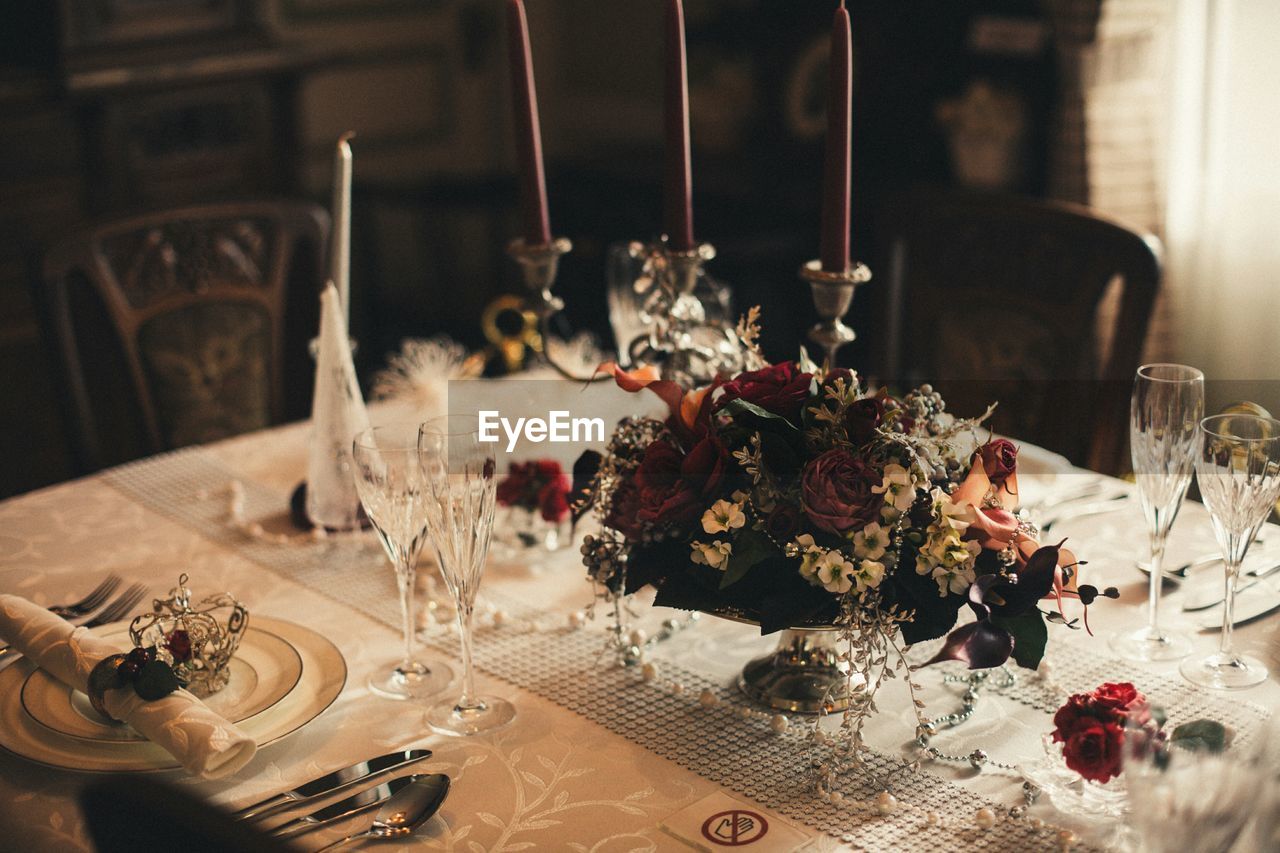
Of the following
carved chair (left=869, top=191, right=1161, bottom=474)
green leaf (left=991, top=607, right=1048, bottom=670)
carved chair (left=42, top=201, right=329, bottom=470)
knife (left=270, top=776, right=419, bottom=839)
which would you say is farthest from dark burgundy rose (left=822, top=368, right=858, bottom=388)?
carved chair (left=42, top=201, right=329, bottom=470)

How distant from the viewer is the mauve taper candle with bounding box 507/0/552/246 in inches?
50.4

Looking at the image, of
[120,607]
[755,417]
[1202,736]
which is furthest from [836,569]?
[120,607]

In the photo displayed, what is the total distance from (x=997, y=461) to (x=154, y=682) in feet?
2.14

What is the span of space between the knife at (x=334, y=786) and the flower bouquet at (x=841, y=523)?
8.6 inches

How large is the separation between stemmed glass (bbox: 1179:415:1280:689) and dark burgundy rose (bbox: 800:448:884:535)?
31cm

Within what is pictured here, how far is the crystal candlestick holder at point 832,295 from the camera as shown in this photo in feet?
3.86

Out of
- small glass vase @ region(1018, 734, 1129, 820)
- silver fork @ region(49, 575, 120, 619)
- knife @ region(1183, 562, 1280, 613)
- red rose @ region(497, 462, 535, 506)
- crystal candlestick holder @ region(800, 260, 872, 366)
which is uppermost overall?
crystal candlestick holder @ region(800, 260, 872, 366)

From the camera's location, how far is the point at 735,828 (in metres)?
0.93

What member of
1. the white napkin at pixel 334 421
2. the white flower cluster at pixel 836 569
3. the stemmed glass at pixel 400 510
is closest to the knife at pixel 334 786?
the stemmed glass at pixel 400 510

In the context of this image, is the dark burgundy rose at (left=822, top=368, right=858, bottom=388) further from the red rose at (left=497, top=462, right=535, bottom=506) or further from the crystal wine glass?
the red rose at (left=497, top=462, right=535, bottom=506)

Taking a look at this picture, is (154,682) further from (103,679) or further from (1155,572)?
(1155,572)

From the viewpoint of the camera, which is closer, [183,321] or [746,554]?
[746,554]

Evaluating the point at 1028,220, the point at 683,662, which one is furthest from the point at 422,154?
the point at 683,662

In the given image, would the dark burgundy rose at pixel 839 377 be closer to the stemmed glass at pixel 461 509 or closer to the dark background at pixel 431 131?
the stemmed glass at pixel 461 509
